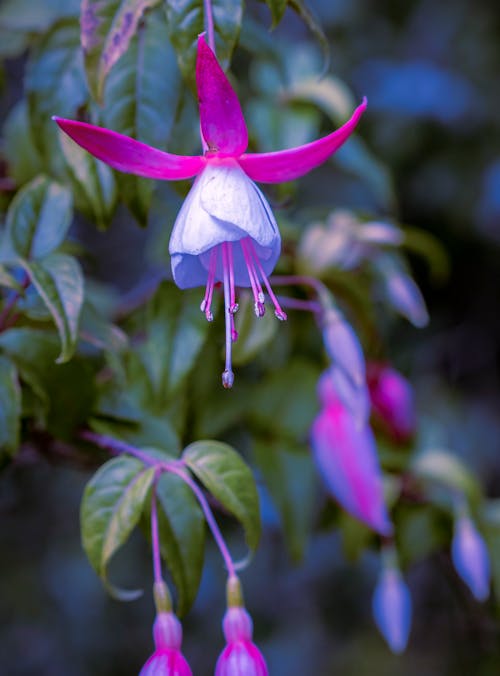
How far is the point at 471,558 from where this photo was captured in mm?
830

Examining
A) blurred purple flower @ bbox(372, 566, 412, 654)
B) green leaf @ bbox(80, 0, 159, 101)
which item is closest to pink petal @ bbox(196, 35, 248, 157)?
green leaf @ bbox(80, 0, 159, 101)

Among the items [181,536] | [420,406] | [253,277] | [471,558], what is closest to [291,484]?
[471,558]

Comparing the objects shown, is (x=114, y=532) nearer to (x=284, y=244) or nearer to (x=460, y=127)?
(x=284, y=244)

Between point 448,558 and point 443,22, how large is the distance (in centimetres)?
143

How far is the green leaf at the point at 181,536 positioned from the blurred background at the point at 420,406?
1.09 m

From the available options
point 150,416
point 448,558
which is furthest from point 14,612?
point 150,416

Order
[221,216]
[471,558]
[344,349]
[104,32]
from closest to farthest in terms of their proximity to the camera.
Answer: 1. [221,216]
2. [104,32]
3. [344,349]
4. [471,558]

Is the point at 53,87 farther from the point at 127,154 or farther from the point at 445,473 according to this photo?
the point at 445,473

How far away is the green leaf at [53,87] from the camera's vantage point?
661mm

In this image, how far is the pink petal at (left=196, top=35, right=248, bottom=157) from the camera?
448mm

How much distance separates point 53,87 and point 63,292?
192 mm

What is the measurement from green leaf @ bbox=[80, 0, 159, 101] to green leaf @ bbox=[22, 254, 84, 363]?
121 millimetres

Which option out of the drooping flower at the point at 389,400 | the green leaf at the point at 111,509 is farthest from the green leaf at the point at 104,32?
the drooping flower at the point at 389,400

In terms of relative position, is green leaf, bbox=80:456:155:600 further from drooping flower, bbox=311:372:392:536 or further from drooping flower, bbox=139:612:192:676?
drooping flower, bbox=311:372:392:536
